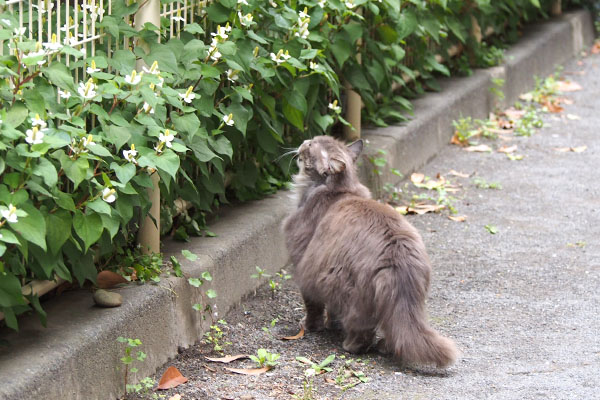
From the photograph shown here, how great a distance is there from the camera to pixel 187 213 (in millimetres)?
5352

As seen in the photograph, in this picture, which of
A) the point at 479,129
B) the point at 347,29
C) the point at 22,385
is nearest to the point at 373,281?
the point at 22,385

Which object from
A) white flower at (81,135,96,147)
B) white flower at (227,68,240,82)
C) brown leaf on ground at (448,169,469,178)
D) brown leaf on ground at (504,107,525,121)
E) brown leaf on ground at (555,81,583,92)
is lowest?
brown leaf on ground at (448,169,469,178)

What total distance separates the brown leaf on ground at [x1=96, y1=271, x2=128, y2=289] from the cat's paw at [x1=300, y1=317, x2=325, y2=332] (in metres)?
1.07

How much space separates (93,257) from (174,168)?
596 millimetres

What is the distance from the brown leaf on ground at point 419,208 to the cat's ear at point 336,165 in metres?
1.95

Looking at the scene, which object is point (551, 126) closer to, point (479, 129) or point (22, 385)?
point (479, 129)

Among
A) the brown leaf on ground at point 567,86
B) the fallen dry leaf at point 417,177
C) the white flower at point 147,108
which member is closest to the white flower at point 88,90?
the white flower at point 147,108

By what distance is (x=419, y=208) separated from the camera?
22.9 ft

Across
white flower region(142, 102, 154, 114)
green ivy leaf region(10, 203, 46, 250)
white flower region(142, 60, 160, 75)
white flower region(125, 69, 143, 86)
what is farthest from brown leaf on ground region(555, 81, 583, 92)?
green ivy leaf region(10, 203, 46, 250)

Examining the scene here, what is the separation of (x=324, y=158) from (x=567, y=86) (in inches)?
249

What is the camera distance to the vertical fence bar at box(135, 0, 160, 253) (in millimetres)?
4539

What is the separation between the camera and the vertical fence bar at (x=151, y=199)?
454cm

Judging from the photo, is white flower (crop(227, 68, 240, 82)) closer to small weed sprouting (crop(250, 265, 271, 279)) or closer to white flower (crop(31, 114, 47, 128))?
small weed sprouting (crop(250, 265, 271, 279))

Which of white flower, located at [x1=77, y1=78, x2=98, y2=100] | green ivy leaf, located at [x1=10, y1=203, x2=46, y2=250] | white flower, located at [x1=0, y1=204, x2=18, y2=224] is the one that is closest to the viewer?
white flower, located at [x1=0, y1=204, x2=18, y2=224]
